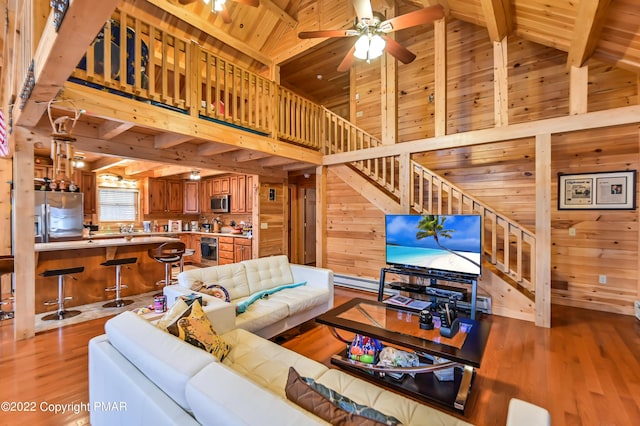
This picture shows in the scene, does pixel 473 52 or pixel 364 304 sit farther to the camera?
pixel 473 52

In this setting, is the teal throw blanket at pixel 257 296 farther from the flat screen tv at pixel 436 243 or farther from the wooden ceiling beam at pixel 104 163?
the wooden ceiling beam at pixel 104 163

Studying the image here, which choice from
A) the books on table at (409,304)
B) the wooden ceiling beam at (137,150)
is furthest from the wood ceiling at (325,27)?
the books on table at (409,304)

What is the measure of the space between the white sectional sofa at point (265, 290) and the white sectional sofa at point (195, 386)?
1.96 ft

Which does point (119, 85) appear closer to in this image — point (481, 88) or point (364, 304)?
point (364, 304)

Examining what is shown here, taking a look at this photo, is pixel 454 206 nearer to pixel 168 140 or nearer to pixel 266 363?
pixel 266 363

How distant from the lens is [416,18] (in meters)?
2.60

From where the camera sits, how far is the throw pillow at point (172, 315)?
1.76 m

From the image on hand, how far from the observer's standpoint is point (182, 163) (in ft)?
14.6

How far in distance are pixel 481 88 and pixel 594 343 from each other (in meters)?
4.04

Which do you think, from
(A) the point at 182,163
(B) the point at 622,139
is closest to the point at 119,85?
(A) the point at 182,163

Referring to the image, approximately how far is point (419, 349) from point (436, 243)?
2163mm

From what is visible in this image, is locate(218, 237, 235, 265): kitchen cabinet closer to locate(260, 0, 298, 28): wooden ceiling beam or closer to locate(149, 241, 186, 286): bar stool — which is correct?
locate(149, 241, 186, 286): bar stool

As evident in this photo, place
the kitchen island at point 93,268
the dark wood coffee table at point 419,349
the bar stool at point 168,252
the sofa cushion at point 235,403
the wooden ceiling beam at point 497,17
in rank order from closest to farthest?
the sofa cushion at point 235,403 → the dark wood coffee table at point 419,349 → the wooden ceiling beam at point 497,17 → the kitchen island at point 93,268 → the bar stool at point 168,252

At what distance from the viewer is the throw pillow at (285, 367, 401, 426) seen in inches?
36.6
